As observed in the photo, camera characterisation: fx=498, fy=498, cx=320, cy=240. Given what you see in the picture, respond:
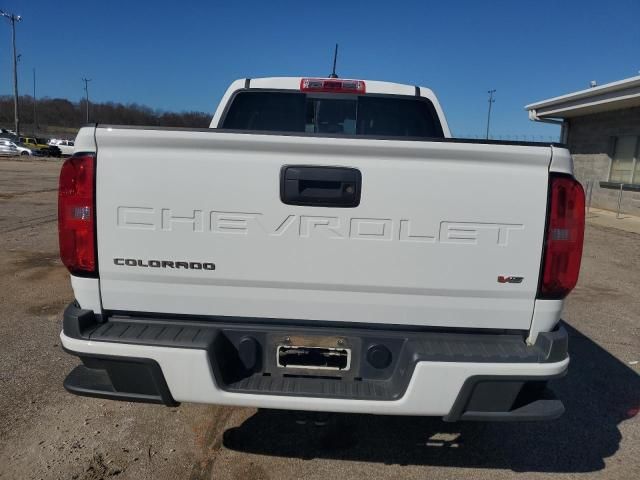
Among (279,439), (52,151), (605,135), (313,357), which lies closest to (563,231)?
(313,357)

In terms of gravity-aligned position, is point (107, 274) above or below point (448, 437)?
above

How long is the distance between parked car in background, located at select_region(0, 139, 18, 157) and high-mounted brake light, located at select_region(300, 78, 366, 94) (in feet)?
174

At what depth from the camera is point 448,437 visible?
3115 mm

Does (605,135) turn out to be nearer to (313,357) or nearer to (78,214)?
(313,357)

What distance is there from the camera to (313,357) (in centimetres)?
232

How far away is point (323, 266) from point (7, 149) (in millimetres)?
55680

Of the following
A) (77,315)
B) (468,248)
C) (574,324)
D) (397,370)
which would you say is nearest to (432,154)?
(468,248)

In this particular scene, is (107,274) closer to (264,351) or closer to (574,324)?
(264,351)

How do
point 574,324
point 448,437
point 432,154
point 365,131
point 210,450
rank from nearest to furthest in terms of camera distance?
point 432,154
point 210,450
point 448,437
point 365,131
point 574,324

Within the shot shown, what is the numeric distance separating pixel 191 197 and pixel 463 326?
1.36 m

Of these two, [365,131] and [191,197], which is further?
[365,131]

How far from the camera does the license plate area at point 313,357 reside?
2.29 meters

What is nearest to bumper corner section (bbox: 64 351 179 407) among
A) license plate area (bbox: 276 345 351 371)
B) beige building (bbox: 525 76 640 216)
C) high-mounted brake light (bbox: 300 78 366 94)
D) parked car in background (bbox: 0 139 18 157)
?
license plate area (bbox: 276 345 351 371)

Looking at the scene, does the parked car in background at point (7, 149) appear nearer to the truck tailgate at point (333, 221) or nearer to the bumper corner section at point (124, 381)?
the bumper corner section at point (124, 381)
